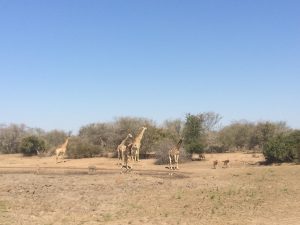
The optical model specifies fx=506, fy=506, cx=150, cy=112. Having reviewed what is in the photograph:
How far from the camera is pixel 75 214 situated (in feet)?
53.9

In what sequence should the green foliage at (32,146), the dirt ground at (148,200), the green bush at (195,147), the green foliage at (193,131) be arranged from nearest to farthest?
the dirt ground at (148,200)
the green bush at (195,147)
the green foliage at (193,131)
the green foliage at (32,146)

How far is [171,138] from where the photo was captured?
47781 mm

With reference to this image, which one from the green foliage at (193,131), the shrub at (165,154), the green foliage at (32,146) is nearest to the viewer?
the shrub at (165,154)

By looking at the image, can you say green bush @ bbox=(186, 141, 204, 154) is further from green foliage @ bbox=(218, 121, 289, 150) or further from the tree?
the tree

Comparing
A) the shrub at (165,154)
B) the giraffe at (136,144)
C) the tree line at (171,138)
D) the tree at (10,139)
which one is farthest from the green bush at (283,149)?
the tree at (10,139)

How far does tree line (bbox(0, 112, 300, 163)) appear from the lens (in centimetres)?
3741

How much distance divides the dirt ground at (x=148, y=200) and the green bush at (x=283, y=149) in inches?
388

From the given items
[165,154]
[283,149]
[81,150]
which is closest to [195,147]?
[165,154]

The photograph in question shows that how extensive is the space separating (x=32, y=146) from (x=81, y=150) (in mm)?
8843

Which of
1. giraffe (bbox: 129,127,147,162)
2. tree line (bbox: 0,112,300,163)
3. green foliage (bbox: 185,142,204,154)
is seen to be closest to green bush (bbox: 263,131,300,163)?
tree line (bbox: 0,112,300,163)

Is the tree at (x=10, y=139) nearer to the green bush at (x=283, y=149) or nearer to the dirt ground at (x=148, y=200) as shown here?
the green bush at (x=283, y=149)

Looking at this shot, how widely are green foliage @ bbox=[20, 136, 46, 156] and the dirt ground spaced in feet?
97.7

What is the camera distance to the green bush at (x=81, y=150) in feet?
154

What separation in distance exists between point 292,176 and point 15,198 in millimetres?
13740
